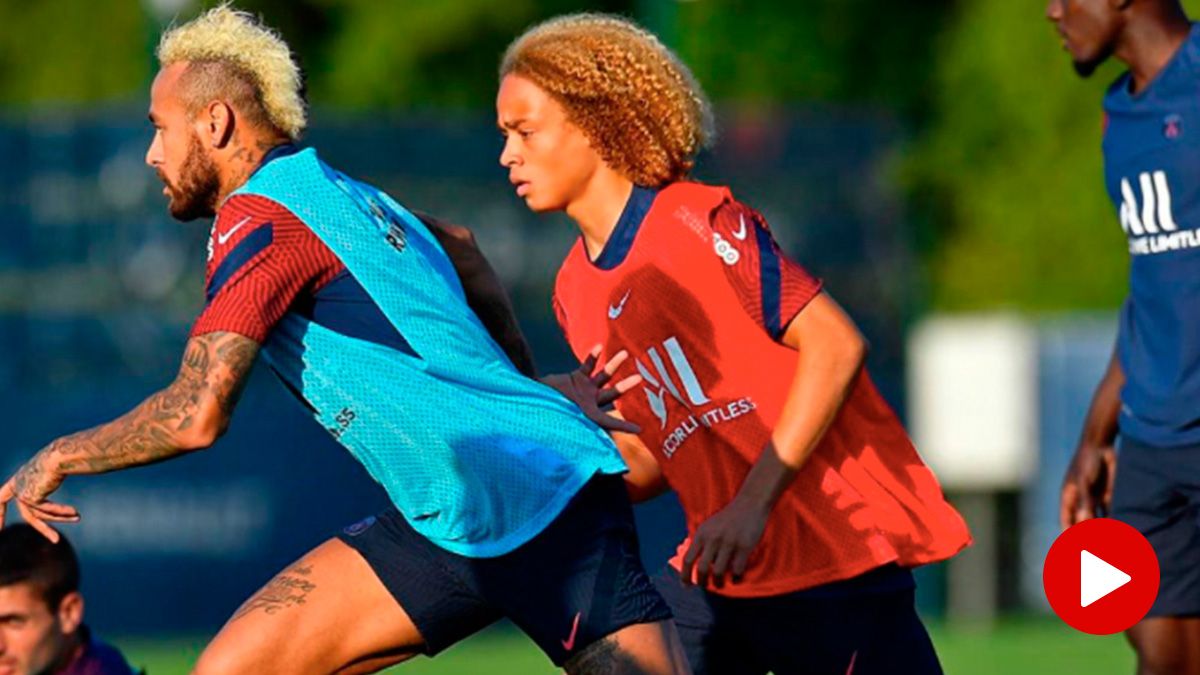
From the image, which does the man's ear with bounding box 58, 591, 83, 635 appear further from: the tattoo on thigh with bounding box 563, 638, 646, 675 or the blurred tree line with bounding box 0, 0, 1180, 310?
the blurred tree line with bounding box 0, 0, 1180, 310

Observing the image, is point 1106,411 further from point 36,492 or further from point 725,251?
point 36,492

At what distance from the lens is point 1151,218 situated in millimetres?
7160

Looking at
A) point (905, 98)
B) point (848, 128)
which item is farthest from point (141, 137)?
point (905, 98)

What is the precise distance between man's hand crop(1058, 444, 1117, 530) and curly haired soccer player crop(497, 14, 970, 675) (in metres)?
1.35

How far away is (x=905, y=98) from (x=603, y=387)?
83.1 feet

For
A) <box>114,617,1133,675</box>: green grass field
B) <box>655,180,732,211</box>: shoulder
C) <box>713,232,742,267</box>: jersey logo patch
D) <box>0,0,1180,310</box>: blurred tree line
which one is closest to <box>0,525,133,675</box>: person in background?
<box>655,180,732,211</box>: shoulder

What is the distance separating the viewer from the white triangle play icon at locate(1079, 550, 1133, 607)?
6773 mm

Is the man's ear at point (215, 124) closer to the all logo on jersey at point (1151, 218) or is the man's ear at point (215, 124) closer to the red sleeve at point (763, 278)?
the red sleeve at point (763, 278)

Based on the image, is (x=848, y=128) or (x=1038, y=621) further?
(x=1038, y=621)

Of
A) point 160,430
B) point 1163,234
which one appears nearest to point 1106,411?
point 1163,234

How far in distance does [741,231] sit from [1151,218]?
157 centimetres

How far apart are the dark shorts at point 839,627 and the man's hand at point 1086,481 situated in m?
1.36

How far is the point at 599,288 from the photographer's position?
6363mm

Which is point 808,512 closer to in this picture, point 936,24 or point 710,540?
point 710,540
